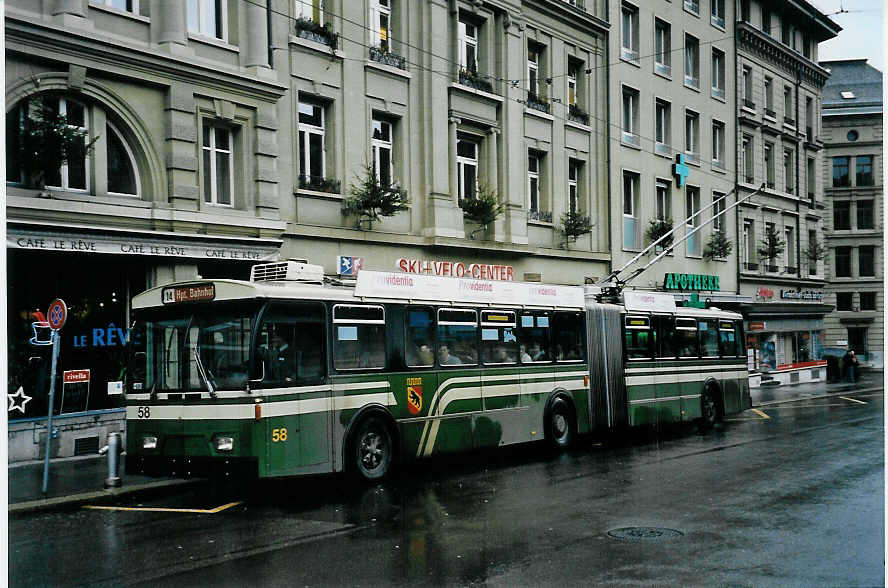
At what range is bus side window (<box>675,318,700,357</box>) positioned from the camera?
22.5m

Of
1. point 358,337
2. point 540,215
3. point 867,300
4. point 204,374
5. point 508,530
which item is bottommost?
point 508,530

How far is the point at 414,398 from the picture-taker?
15188 mm

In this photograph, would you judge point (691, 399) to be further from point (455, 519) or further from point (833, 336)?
point (833, 336)

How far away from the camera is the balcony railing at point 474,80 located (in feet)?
86.7

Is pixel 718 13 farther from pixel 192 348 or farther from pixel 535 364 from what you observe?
pixel 192 348

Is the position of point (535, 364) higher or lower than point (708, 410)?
higher

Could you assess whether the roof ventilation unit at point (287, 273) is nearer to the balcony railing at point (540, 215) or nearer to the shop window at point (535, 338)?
the shop window at point (535, 338)

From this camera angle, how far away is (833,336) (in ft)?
158

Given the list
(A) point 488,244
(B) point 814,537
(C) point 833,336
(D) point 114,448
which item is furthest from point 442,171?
(C) point 833,336

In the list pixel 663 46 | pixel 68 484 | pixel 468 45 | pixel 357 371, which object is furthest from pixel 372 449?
pixel 663 46

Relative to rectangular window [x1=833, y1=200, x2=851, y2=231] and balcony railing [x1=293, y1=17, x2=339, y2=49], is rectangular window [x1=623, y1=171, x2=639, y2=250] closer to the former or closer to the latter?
balcony railing [x1=293, y1=17, x2=339, y2=49]

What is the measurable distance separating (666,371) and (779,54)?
28290 millimetres

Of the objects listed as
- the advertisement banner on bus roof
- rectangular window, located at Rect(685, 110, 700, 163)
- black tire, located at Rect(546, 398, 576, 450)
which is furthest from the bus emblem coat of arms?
rectangular window, located at Rect(685, 110, 700, 163)

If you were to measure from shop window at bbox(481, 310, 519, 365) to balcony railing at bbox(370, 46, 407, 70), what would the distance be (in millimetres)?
9251
